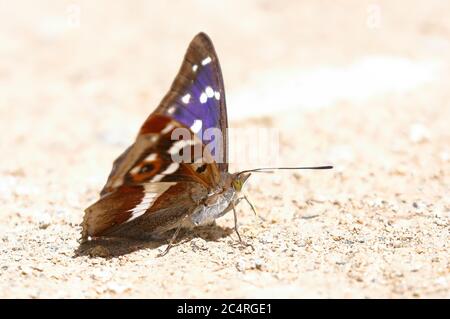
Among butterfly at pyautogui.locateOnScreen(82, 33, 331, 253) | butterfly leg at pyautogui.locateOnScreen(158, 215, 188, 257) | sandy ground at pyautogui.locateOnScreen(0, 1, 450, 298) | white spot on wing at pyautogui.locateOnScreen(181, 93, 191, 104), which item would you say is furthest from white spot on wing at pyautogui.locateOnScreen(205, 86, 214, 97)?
sandy ground at pyautogui.locateOnScreen(0, 1, 450, 298)

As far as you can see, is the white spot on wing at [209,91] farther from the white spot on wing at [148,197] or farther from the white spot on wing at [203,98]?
the white spot on wing at [148,197]

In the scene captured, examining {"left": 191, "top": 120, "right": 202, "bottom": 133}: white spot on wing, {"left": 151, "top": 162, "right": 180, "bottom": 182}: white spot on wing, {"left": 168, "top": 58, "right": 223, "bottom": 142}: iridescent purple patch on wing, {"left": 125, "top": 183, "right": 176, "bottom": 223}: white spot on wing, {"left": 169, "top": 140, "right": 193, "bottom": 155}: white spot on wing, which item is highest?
{"left": 168, "top": 58, "right": 223, "bottom": 142}: iridescent purple patch on wing

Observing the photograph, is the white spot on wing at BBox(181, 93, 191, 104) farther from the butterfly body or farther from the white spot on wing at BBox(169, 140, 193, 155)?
the white spot on wing at BBox(169, 140, 193, 155)

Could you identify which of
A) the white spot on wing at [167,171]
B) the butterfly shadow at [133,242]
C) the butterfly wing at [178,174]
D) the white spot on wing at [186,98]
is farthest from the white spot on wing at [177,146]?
the butterfly shadow at [133,242]

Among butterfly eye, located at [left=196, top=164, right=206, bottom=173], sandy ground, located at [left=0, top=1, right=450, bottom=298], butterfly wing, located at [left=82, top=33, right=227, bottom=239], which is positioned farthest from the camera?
butterfly eye, located at [left=196, top=164, right=206, bottom=173]

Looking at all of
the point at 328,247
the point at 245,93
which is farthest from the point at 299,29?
the point at 328,247

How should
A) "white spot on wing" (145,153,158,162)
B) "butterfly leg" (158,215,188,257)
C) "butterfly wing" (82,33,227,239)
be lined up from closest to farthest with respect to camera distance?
"white spot on wing" (145,153,158,162)
"butterfly wing" (82,33,227,239)
"butterfly leg" (158,215,188,257)
